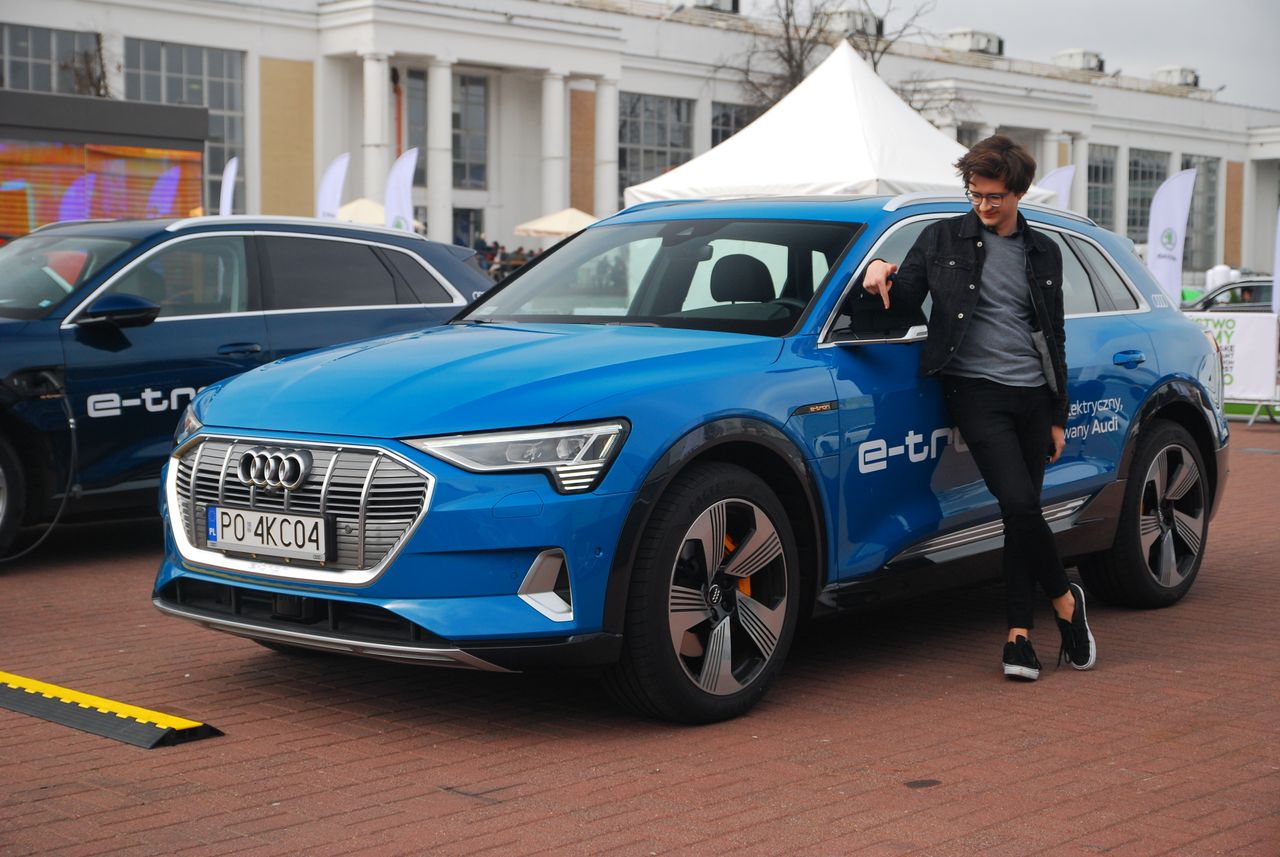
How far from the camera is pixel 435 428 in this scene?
4762mm

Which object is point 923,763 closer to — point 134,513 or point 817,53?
point 134,513

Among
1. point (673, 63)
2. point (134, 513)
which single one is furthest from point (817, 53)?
point (134, 513)

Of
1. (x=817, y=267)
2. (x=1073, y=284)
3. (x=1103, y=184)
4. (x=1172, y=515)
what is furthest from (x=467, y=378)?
(x=1103, y=184)

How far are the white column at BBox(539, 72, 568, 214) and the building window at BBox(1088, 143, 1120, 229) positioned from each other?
3276cm

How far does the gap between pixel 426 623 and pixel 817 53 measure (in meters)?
60.4

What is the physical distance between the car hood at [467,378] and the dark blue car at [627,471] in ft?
0.04

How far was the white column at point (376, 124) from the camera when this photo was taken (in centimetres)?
5178

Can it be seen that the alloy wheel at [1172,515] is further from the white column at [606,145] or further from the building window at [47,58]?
the white column at [606,145]

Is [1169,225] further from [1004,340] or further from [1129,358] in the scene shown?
[1004,340]

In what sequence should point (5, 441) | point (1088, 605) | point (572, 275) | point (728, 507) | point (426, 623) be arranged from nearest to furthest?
point (426, 623)
point (728, 507)
point (572, 275)
point (1088, 605)
point (5, 441)

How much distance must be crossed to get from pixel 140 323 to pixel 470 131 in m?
50.4

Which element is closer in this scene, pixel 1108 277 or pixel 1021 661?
pixel 1021 661

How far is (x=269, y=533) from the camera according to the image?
5.00 meters

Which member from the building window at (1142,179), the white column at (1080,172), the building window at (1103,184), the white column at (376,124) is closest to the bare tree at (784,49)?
the white column at (376,124)
